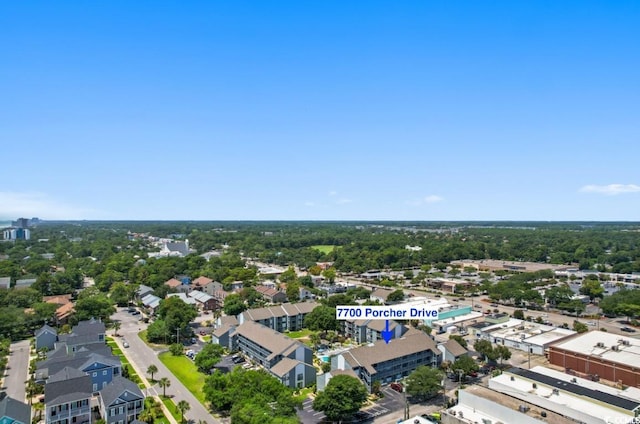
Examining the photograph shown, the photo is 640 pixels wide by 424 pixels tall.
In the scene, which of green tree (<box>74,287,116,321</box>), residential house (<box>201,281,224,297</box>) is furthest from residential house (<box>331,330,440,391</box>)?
residential house (<box>201,281,224,297</box>)

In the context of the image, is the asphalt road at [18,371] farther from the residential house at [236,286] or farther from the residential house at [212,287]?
the residential house at [236,286]

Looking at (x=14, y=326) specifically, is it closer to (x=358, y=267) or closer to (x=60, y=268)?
(x=60, y=268)

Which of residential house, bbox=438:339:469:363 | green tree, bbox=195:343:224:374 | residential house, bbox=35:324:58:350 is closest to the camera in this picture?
green tree, bbox=195:343:224:374

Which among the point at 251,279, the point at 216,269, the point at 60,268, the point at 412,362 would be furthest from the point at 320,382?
the point at 60,268

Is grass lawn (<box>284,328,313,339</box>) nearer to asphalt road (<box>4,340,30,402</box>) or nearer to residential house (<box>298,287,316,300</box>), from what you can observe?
residential house (<box>298,287,316,300</box>)

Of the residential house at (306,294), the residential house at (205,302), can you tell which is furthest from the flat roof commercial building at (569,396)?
the residential house at (205,302)

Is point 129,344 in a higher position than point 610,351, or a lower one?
lower

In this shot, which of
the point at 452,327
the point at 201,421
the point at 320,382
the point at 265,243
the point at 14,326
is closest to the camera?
the point at 201,421
